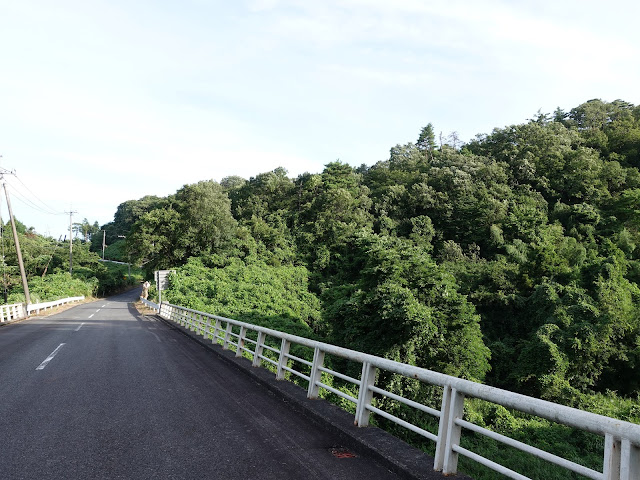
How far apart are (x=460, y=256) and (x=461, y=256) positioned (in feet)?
0.47

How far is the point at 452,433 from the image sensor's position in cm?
357

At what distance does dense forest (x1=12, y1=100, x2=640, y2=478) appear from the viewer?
2436 centimetres

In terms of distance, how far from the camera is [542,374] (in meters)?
27.9

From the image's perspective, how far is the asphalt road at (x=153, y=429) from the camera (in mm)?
3861

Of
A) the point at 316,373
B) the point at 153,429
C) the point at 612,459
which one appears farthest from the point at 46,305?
the point at 612,459

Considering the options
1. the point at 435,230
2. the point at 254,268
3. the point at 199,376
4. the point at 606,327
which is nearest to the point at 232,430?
the point at 199,376

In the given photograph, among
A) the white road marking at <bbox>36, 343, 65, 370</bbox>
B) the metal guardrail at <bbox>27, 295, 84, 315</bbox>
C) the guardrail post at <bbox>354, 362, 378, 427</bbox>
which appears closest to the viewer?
the guardrail post at <bbox>354, 362, 378, 427</bbox>

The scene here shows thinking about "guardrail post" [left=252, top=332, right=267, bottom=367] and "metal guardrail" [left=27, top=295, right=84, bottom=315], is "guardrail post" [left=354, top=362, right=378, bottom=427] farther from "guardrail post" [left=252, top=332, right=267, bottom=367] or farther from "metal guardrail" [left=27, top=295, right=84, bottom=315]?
"metal guardrail" [left=27, top=295, right=84, bottom=315]

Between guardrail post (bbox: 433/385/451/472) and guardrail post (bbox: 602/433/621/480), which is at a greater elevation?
guardrail post (bbox: 602/433/621/480)

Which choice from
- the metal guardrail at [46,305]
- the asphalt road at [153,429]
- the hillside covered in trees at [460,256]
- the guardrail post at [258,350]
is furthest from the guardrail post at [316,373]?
the metal guardrail at [46,305]

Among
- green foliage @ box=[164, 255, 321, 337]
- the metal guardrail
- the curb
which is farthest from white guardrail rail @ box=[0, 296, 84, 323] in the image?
the curb

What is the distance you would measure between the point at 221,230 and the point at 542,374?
36720mm

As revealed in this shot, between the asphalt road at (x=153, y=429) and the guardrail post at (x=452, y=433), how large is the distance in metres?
0.53

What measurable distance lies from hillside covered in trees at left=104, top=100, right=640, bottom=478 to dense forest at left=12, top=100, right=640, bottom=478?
163 mm
